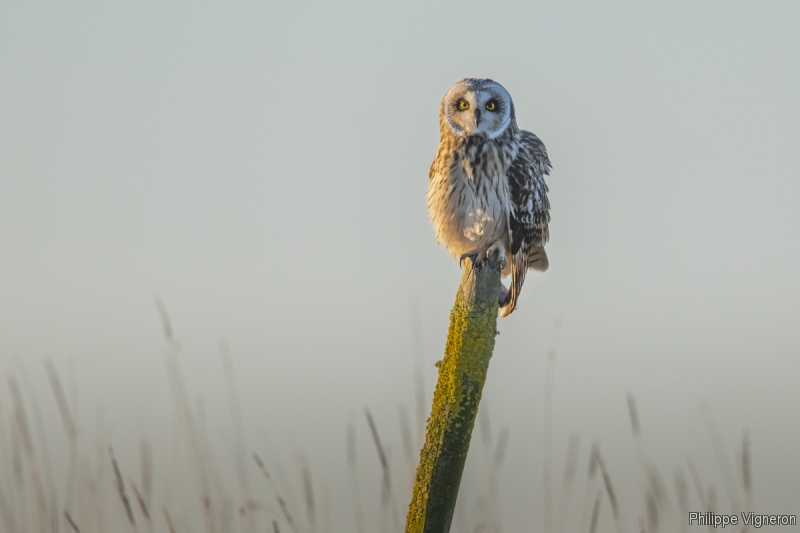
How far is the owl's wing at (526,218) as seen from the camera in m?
4.19

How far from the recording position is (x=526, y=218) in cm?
420

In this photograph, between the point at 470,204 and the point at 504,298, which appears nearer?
the point at 470,204

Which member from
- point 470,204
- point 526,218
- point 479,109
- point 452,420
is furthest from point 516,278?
point 452,420

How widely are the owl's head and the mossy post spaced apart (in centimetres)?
168

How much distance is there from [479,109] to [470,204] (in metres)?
0.54

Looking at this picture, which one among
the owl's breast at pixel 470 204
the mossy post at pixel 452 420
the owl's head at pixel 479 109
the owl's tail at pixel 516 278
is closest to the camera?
the mossy post at pixel 452 420

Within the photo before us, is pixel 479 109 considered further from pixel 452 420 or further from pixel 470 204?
pixel 452 420

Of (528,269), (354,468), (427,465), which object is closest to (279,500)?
(354,468)

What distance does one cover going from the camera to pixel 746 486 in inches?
133

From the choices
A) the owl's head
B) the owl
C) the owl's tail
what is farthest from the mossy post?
the owl's head

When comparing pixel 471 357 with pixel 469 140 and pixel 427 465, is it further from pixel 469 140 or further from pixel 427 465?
pixel 469 140

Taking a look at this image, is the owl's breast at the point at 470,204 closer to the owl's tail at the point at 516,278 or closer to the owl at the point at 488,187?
the owl at the point at 488,187

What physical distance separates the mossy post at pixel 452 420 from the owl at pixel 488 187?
1236mm

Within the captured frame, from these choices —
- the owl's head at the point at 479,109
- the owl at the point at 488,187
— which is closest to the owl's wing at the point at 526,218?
the owl at the point at 488,187
